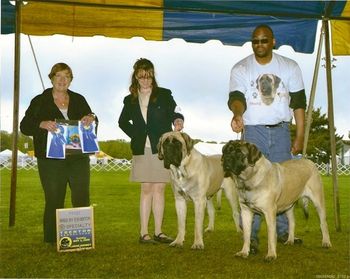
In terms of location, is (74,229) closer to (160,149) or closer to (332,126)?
(160,149)

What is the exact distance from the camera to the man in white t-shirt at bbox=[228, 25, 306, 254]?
15.6 feet

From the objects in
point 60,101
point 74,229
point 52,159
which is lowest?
point 74,229

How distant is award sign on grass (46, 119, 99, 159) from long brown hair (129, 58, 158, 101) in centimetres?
56

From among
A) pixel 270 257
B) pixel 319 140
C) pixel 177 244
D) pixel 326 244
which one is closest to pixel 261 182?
pixel 270 257

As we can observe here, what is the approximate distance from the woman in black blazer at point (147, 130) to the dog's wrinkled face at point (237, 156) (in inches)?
45.3

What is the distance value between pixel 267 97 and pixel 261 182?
0.91 metres

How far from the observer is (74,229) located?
15.8ft

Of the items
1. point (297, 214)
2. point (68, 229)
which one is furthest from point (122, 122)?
point (297, 214)

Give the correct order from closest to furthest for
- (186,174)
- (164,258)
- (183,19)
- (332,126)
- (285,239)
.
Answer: (164,258)
(186,174)
(285,239)
(183,19)
(332,126)

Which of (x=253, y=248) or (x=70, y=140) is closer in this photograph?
(x=253, y=248)

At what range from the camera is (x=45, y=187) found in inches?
201

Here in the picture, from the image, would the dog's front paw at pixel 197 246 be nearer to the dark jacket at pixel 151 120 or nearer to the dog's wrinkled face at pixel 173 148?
the dog's wrinkled face at pixel 173 148

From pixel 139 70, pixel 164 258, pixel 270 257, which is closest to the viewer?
pixel 270 257

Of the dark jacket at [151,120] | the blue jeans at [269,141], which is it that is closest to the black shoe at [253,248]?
the blue jeans at [269,141]
